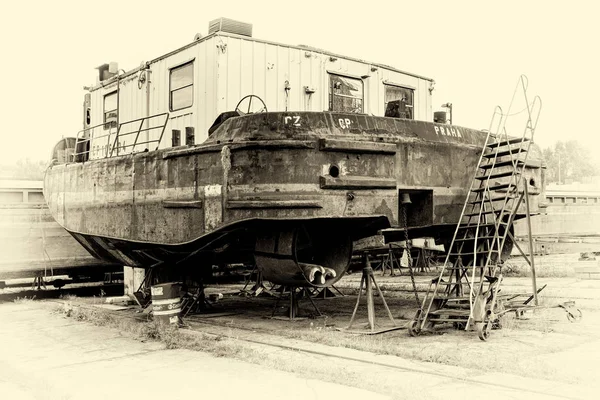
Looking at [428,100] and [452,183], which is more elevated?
[428,100]

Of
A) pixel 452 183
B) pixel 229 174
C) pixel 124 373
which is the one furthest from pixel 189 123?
pixel 124 373

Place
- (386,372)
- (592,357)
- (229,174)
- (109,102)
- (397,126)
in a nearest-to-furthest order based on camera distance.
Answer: (386,372), (592,357), (229,174), (397,126), (109,102)

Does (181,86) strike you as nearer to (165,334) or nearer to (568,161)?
(165,334)

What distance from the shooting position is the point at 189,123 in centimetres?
925

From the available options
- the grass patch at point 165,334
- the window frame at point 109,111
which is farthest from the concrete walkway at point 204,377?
the window frame at point 109,111

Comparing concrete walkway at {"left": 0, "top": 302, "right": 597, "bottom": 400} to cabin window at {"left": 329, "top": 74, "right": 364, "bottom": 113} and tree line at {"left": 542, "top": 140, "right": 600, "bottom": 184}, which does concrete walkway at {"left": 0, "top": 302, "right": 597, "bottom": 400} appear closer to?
cabin window at {"left": 329, "top": 74, "right": 364, "bottom": 113}

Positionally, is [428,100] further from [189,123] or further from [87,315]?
[87,315]

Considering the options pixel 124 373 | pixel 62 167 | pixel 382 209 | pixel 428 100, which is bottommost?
pixel 124 373

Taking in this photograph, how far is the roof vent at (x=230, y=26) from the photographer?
29.2 ft

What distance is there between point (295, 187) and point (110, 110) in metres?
6.24

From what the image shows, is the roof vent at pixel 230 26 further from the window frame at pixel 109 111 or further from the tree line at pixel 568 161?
the tree line at pixel 568 161

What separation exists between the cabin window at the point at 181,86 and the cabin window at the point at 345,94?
6.92 ft

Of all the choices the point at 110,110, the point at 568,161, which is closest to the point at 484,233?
the point at 110,110

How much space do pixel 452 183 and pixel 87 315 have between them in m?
5.55
